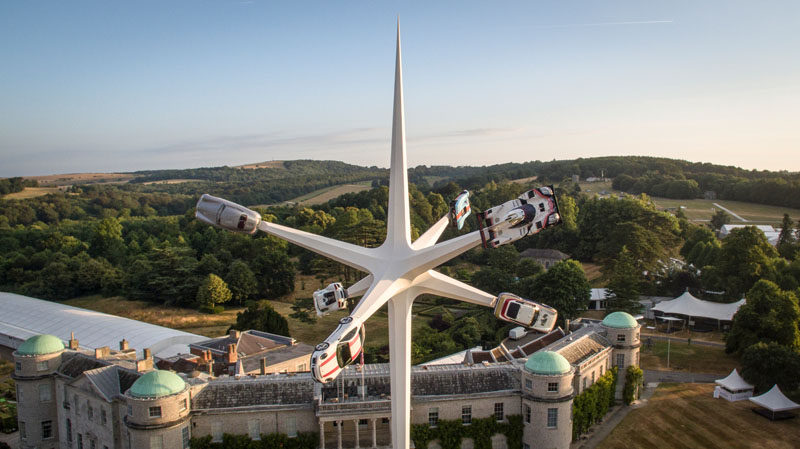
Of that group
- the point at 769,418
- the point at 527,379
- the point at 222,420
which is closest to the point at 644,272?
the point at 769,418

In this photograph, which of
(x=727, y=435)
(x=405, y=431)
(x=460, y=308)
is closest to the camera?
(x=405, y=431)

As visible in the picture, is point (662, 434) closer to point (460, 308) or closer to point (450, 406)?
point (450, 406)

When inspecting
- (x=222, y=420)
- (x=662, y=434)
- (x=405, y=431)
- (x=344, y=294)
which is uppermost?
(x=344, y=294)

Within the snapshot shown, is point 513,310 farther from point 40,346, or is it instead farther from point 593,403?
point 40,346

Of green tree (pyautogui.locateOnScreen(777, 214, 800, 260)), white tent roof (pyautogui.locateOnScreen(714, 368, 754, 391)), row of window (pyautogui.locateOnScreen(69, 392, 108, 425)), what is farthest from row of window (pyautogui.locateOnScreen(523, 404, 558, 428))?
green tree (pyautogui.locateOnScreen(777, 214, 800, 260))

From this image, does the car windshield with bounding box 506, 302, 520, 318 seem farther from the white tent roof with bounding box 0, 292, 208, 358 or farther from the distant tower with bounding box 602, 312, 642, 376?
the white tent roof with bounding box 0, 292, 208, 358

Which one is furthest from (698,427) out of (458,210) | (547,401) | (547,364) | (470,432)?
(458,210)

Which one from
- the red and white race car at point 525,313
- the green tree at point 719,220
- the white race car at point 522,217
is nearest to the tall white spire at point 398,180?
the white race car at point 522,217

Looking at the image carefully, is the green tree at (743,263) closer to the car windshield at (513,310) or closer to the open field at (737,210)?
the open field at (737,210)
